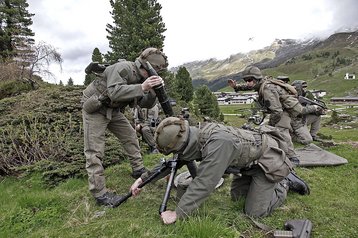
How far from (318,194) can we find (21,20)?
40.6m

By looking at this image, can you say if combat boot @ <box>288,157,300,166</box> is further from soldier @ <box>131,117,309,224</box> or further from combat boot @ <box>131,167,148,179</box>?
combat boot @ <box>131,167,148,179</box>

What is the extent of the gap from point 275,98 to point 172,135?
4.58 m

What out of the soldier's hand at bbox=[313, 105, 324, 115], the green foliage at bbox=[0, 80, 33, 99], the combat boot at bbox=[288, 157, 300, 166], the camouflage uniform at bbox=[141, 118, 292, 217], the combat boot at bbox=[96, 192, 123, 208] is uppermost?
the green foliage at bbox=[0, 80, 33, 99]

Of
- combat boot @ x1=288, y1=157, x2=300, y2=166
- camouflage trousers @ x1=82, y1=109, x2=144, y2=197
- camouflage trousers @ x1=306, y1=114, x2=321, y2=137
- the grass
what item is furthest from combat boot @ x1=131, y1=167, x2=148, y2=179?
camouflage trousers @ x1=306, y1=114, x2=321, y2=137

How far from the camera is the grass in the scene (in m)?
3.83

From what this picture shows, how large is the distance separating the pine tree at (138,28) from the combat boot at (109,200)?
2286cm

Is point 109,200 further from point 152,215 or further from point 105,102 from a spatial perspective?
point 105,102

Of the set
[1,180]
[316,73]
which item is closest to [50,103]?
[1,180]

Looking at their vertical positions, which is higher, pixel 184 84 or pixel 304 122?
pixel 184 84

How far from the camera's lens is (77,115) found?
9828 mm

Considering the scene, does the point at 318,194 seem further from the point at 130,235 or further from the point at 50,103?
the point at 50,103

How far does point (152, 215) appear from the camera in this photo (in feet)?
14.7

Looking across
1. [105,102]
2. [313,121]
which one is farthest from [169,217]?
[313,121]

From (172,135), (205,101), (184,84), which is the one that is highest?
(172,135)
